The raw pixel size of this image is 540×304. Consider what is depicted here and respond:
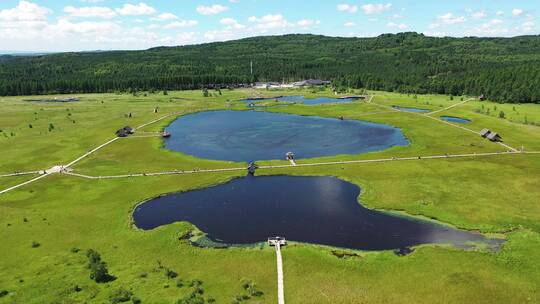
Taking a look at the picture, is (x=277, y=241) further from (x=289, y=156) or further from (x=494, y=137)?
(x=494, y=137)

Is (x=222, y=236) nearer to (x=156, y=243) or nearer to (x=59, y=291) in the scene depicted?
(x=156, y=243)

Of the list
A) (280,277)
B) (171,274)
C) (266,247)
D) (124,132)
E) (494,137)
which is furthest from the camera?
(124,132)

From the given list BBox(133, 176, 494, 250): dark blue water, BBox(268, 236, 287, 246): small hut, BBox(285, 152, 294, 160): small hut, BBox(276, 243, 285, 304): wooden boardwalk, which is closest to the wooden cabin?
BBox(133, 176, 494, 250): dark blue water

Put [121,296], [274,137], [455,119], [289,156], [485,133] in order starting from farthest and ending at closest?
[455,119]
[274,137]
[485,133]
[289,156]
[121,296]

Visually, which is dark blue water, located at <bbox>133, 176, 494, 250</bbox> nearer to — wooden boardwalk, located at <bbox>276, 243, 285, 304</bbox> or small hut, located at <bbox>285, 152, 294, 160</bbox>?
wooden boardwalk, located at <bbox>276, 243, 285, 304</bbox>

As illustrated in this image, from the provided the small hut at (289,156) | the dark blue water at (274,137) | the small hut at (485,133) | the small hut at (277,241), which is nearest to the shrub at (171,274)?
the small hut at (277,241)

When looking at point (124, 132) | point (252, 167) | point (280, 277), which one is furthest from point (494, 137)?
point (124, 132)

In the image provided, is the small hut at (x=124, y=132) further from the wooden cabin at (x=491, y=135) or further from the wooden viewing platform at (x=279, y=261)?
the wooden cabin at (x=491, y=135)
